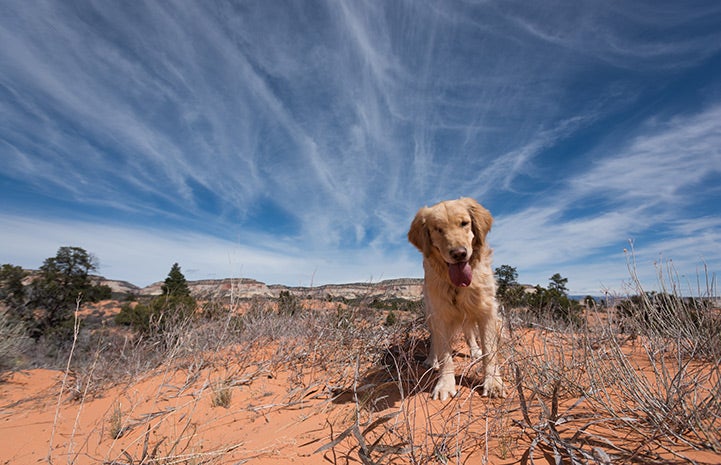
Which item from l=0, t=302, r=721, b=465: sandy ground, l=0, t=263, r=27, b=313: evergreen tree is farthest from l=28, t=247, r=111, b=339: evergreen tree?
l=0, t=302, r=721, b=465: sandy ground

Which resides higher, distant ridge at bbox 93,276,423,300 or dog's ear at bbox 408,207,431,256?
dog's ear at bbox 408,207,431,256

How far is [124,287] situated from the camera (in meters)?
43.8

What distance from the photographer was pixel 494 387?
8.42ft


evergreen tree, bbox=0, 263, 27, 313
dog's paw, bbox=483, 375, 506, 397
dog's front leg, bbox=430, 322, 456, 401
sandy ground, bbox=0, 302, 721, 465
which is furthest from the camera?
evergreen tree, bbox=0, 263, 27, 313

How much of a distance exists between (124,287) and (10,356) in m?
44.0

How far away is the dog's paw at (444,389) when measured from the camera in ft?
8.64

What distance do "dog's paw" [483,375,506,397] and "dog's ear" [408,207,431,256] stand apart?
1.21 m

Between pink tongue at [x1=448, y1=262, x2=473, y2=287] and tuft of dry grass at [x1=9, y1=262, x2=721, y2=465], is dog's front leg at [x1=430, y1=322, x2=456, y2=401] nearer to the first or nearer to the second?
tuft of dry grass at [x1=9, y1=262, x2=721, y2=465]

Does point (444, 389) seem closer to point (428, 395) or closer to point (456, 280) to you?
point (428, 395)

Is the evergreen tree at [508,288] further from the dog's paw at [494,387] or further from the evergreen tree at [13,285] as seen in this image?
the evergreen tree at [13,285]

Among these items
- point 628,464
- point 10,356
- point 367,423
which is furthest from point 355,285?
point 10,356

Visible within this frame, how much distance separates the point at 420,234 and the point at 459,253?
0.62 metres

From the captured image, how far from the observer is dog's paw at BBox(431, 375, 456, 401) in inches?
104

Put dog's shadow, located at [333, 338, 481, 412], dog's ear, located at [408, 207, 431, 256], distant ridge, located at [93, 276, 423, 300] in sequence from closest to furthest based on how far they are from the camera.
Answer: dog's shadow, located at [333, 338, 481, 412] → dog's ear, located at [408, 207, 431, 256] → distant ridge, located at [93, 276, 423, 300]
